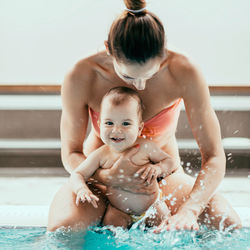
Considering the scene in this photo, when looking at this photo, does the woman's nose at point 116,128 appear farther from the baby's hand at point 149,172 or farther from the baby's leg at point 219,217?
the baby's leg at point 219,217

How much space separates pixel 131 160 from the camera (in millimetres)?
1553

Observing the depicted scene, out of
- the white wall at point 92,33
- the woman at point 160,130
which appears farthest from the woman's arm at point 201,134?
the white wall at point 92,33

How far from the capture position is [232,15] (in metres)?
2.96

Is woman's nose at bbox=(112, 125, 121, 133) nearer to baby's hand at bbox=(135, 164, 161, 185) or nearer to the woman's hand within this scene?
baby's hand at bbox=(135, 164, 161, 185)

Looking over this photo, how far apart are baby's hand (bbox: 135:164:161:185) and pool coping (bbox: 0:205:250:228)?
1.81 feet

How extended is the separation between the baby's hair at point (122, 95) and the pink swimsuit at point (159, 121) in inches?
4.2

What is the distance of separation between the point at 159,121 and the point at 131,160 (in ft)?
0.66

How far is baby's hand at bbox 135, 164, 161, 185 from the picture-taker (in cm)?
147

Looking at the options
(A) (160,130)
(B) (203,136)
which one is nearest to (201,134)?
(B) (203,136)

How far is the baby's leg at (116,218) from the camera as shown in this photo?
5.02ft


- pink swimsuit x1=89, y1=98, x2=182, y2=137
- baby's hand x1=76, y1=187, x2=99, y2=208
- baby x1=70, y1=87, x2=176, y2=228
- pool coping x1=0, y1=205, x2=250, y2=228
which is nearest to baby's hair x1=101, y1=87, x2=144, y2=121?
baby x1=70, y1=87, x2=176, y2=228

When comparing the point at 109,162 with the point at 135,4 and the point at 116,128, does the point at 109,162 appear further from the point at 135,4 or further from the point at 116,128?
the point at 135,4

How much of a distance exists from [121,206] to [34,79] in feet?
5.85

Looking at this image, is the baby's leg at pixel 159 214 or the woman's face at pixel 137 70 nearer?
the woman's face at pixel 137 70
